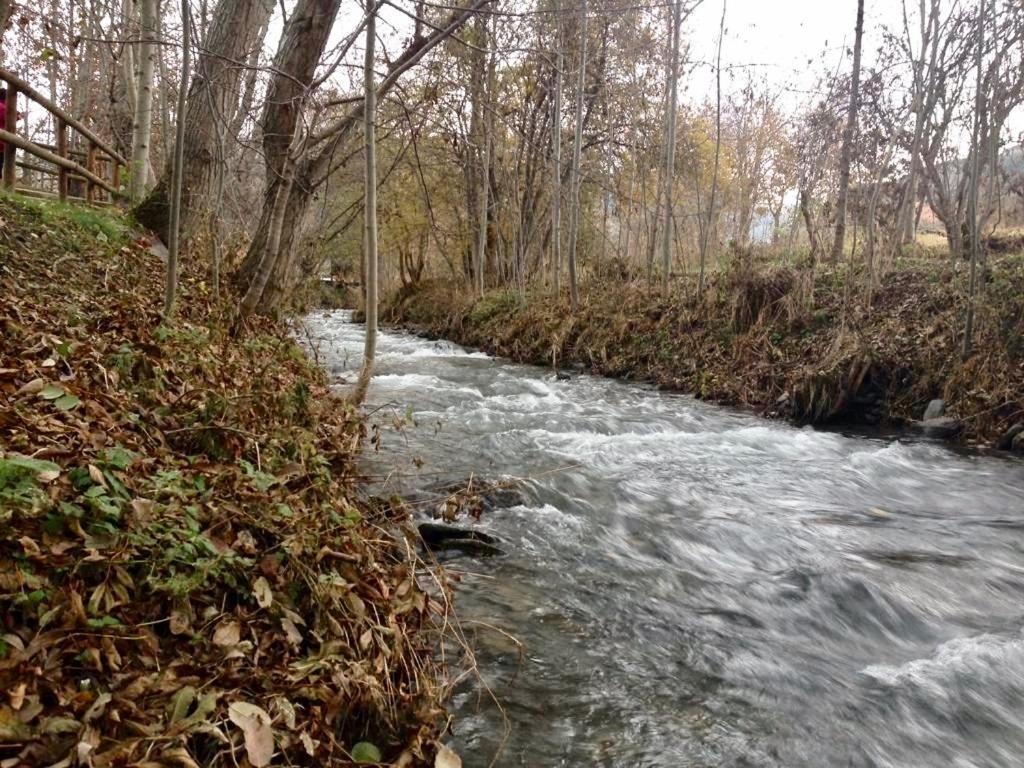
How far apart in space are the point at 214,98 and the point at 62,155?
3.89 metres

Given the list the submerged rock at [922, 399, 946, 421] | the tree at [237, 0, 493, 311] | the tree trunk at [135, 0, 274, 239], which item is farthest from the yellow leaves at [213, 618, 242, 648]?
the submerged rock at [922, 399, 946, 421]

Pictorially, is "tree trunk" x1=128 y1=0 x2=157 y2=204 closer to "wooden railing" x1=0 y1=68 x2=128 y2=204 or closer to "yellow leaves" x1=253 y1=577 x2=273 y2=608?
"wooden railing" x1=0 y1=68 x2=128 y2=204

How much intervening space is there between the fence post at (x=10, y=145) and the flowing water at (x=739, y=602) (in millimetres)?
5838

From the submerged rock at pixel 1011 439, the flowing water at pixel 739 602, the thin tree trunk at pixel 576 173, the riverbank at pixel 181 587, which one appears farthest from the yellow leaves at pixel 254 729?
the thin tree trunk at pixel 576 173

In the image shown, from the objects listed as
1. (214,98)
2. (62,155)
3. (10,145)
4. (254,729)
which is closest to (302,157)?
(214,98)

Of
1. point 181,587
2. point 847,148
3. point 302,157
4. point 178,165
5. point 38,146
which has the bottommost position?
point 181,587

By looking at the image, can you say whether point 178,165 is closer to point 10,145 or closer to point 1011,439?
point 10,145

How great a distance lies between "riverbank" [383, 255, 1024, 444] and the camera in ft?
30.2

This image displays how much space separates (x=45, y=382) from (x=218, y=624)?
191cm

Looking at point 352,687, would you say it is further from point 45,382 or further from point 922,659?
point 922,659

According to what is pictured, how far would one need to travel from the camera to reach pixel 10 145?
841cm

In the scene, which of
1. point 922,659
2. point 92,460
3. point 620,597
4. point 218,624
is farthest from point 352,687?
point 922,659

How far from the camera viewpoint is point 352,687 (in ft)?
7.88

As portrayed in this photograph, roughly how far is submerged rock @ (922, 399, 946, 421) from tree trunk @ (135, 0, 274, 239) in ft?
29.7
